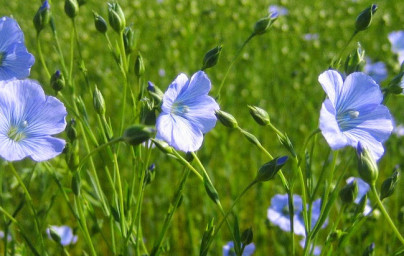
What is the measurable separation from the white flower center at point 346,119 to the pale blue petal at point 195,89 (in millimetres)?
256

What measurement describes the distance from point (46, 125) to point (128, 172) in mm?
1529

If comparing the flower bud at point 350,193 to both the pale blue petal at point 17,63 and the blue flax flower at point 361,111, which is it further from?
the pale blue petal at point 17,63

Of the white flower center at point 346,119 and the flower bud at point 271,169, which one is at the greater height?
the white flower center at point 346,119

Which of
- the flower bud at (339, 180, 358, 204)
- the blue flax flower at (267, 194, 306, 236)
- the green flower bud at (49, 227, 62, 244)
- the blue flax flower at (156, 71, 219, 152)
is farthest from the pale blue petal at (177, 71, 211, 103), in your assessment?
the blue flax flower at (267, 194, 306, 236)

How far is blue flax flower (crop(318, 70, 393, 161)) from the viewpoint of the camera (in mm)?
983

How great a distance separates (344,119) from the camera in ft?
3.34

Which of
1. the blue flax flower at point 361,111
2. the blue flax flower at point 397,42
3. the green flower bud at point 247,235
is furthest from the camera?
the blue flax flower at point 397,42

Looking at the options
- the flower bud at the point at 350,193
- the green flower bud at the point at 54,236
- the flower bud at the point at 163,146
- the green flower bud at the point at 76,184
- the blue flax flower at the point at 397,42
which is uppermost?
the flower bud at the point at 163,146

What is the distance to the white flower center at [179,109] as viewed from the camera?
1.02 metres

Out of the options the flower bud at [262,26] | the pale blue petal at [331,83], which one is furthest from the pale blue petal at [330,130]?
the flower bud at [262,26]

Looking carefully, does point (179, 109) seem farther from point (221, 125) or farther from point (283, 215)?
point (221, 125)

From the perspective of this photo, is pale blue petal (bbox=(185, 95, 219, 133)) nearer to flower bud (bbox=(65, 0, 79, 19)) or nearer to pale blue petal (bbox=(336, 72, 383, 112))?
pale blue petal (bbox=(336, 72, 383, 112))

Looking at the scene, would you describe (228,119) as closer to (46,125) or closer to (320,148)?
(46,125)

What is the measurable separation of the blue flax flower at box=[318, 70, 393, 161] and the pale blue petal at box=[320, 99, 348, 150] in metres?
0.06
